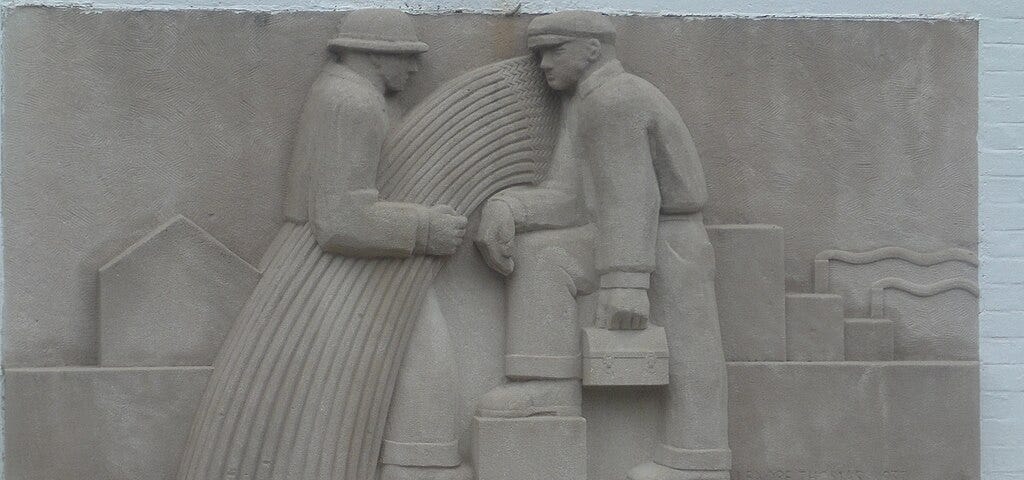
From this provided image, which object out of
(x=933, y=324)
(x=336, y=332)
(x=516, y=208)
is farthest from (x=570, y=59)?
(x=933, y=324)

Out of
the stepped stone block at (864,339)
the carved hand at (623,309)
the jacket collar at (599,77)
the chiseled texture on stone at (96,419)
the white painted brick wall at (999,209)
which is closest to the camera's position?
the chiseled texture on stone at (96,419)

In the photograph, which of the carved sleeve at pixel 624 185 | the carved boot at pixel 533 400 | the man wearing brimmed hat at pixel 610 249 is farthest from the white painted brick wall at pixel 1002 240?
the carved boot at pixel 533 400

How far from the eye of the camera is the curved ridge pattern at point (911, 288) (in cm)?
503

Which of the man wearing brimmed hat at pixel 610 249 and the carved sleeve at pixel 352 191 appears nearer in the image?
the carved sleeve at pixel 352 191

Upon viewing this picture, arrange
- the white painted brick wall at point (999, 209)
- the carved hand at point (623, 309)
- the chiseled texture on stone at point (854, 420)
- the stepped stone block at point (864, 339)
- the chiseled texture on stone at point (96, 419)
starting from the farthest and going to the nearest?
1. the white painted brick wall at point (999, 209)
2. the stepped stone block at point (864, 339)
3. the chiseled texture on stone at point (854, 420)
4. the carved hand at point (623, 309)
5. the chiseled texture on stone at point (96, 419)

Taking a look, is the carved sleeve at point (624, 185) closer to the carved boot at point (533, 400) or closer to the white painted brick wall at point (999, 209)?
the carved boot at point (533, 400)

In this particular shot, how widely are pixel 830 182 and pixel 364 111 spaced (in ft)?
5.80

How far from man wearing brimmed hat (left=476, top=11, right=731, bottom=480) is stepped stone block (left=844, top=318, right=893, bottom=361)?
56 centimetres

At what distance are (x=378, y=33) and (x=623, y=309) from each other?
1.26 meters

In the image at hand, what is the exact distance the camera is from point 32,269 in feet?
15.0

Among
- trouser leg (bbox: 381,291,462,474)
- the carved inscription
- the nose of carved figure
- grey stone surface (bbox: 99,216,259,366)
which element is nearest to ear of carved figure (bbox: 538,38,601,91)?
the nose of carved figure

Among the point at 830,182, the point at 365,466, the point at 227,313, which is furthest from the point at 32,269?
the point at 830,182

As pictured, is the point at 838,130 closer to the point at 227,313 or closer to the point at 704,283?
the point at 704,283

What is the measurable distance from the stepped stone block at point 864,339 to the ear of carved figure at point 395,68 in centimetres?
185
